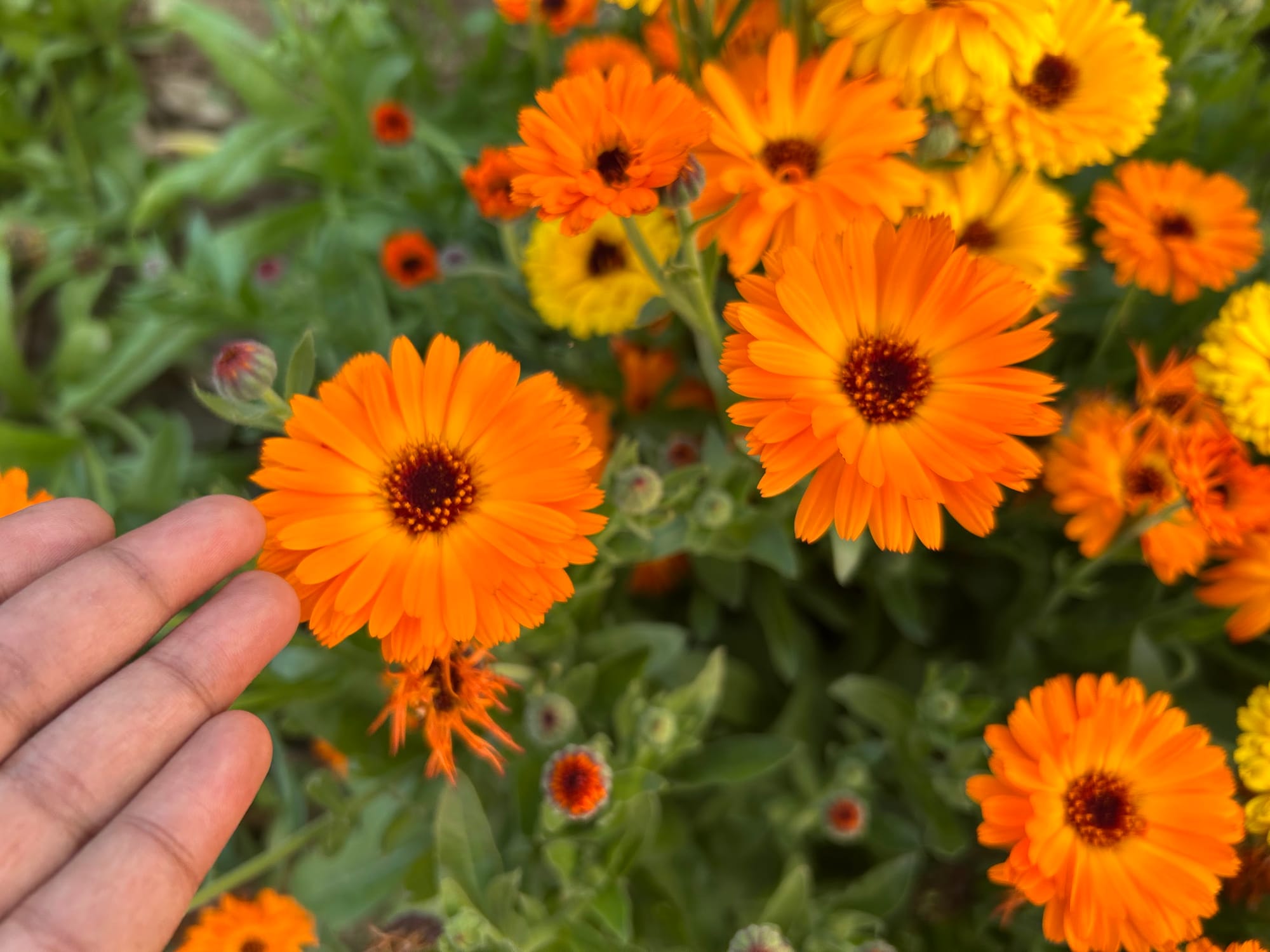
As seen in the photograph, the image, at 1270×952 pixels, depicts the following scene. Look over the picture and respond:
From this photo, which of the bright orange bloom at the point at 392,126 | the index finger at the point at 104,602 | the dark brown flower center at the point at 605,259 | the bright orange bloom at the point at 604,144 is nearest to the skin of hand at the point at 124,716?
the index finger at the point at 104,602

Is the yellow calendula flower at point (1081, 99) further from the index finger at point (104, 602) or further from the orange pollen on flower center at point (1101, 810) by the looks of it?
the index finger at point (104, 602)

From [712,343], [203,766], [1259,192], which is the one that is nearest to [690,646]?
[712,343]

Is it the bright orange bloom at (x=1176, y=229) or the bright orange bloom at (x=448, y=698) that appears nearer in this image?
the bright orange bloom at (x=448, y=698)

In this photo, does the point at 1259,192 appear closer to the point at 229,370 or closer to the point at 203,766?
the point at 229,370

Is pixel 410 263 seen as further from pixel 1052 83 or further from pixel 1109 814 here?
pixel 1109 814

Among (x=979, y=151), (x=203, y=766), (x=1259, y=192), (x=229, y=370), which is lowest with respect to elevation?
(x=203, y=766)

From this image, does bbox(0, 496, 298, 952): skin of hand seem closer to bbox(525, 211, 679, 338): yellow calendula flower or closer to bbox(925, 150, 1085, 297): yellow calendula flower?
bbox(525, 211, 679, 338): yellow calendula flower
